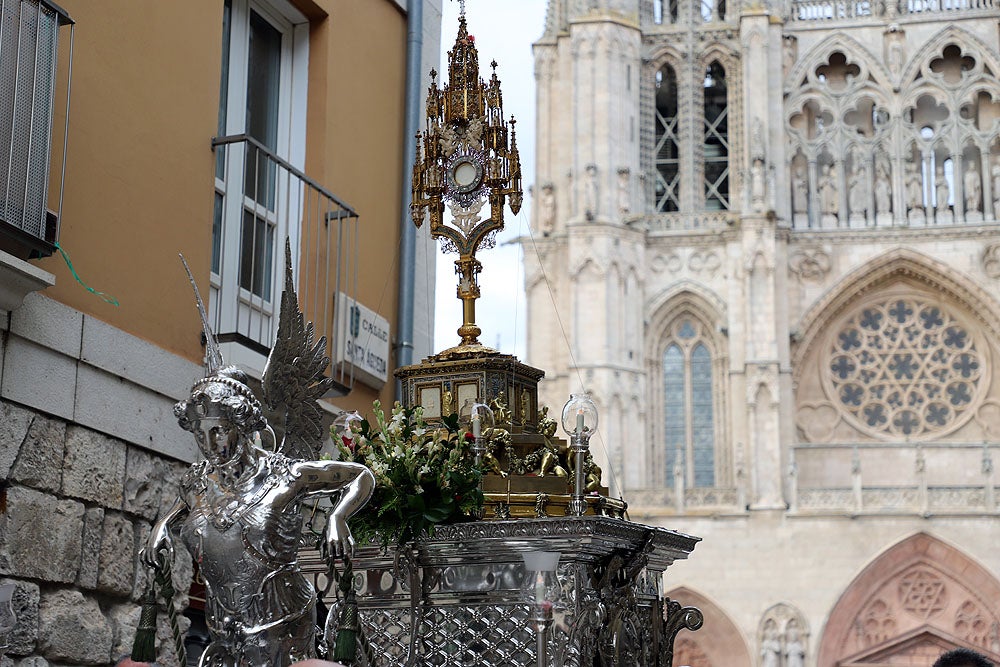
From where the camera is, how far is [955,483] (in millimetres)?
25172

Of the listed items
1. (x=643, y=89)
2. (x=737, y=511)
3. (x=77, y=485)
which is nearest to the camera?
(x=77, y=485)

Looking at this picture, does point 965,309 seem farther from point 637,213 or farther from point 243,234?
point 243,234

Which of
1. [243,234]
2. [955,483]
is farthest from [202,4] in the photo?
[955,483]

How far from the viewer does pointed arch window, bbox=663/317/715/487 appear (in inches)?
1032

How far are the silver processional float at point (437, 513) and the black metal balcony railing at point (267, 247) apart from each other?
89cm

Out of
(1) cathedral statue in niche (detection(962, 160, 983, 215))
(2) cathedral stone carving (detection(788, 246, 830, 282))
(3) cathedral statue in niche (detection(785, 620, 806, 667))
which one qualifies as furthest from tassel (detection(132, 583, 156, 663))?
(1) cathedral statue in niche (detection(962, 160, 983, 215))

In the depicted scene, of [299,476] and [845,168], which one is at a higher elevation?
[845,168]

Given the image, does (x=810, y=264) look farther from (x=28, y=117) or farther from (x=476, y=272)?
(x=28, y=117)

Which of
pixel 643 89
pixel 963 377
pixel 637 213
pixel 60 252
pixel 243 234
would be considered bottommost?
pixel 60 252

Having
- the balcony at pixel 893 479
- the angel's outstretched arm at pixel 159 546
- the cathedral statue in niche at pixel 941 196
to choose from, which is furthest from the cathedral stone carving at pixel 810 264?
the angel's outstretched arm at pixel 159 546

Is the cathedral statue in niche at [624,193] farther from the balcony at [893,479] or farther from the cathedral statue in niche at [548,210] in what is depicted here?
the balcony at [893,479]

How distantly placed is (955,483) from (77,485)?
2275 centimetres

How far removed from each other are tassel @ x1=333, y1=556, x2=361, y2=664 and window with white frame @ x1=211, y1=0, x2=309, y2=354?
216cm

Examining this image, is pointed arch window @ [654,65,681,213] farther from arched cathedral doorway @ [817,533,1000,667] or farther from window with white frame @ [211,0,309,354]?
window with white frame @ [211,0,309,354]
